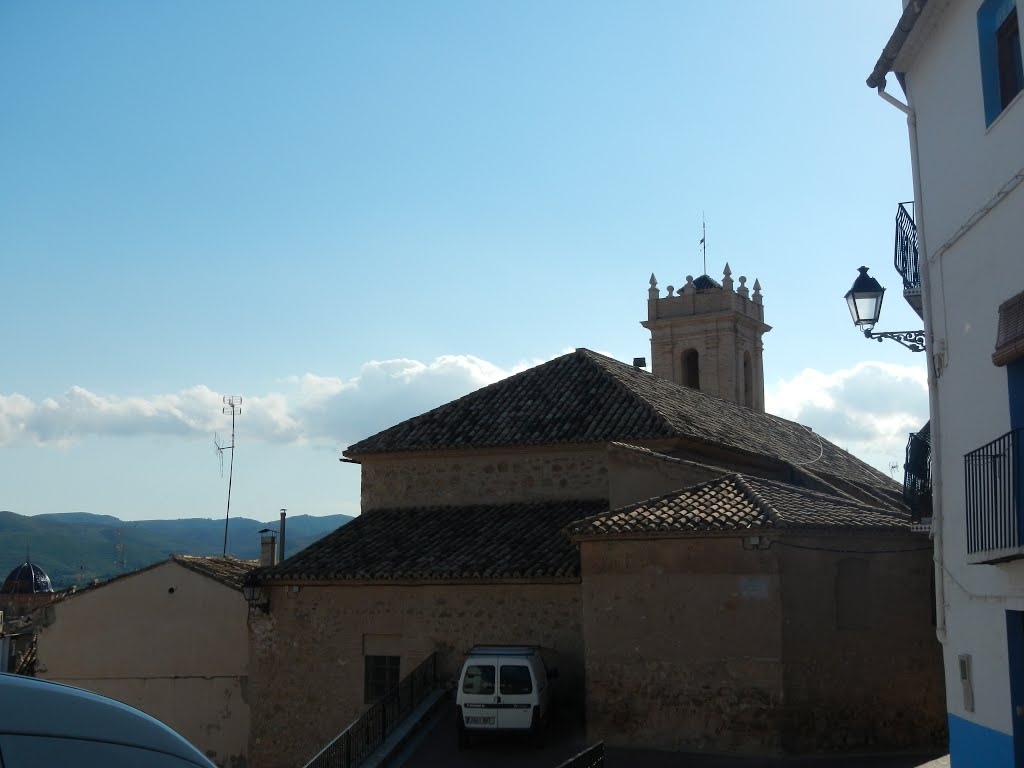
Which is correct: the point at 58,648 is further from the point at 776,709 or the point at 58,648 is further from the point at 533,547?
the point at 776,709

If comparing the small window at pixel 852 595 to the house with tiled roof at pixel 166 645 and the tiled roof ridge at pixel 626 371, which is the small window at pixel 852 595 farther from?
the house with tiled roof at pixel 166 645

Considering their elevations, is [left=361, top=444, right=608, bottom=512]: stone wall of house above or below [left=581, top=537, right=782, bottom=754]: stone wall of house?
above

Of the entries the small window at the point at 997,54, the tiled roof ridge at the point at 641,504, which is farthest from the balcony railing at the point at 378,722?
the small window at the point at 997,54

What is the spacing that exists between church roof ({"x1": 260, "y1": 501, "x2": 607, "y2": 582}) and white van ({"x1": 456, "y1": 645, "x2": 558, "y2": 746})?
7.31ft

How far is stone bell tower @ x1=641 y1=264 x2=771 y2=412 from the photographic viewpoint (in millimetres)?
37969

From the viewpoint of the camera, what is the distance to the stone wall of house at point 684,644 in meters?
15.7

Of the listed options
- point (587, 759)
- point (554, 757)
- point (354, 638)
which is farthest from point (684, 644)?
point (354, 638)

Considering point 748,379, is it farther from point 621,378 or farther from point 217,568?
point 217,568

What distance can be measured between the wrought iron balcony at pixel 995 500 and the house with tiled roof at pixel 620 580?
6.48 meters

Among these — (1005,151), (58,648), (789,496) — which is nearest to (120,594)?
(58,648)

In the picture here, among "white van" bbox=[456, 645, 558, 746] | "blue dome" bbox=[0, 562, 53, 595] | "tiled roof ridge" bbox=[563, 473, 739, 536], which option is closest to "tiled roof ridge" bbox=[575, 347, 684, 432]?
"tiled roof ridge" bbox=[563, 473, 739, 536]

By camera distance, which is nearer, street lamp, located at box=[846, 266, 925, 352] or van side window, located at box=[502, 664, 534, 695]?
street lamp, located at box=[846, 266, 925, 352]

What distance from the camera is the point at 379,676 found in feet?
66.8

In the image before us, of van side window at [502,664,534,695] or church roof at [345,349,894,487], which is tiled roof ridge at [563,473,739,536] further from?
church roof at [345,349,894,487]
